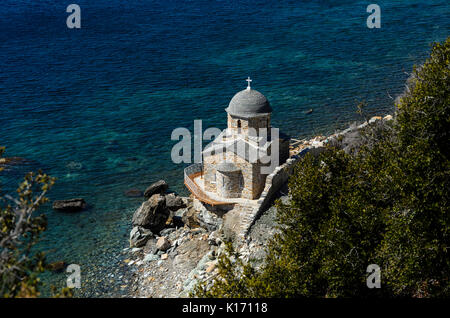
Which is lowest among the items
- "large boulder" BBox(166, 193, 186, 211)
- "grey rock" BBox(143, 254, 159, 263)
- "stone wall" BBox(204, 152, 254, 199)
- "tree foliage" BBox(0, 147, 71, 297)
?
"grey rock" BBox(143, 254, 159, 263)

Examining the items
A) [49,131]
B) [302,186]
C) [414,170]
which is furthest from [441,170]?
[49,131]

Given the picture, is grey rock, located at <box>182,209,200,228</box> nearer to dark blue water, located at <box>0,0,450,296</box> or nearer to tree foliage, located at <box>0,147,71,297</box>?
dark blue water, located at <box>0,0,450,296</box>

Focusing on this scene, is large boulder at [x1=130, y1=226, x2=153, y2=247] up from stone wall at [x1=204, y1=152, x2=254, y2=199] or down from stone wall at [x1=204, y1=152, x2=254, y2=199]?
down

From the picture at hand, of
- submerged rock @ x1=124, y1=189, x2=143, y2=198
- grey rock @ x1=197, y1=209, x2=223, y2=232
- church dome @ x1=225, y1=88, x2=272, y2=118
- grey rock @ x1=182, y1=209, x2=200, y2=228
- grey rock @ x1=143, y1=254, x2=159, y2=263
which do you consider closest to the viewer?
church dome @ x1=225, y1=88, x2=272, y2=118

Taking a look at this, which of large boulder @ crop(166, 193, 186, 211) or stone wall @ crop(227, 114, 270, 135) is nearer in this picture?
stone wall @ crop(227, 114, 270, 135)

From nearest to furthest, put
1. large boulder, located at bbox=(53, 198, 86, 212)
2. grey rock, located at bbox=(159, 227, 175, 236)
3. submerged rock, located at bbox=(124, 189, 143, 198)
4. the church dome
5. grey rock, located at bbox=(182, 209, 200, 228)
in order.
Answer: the church dome
grey rock, located at bbox=(182, 209, 200, 228)
grey rock, located at bbox=(159, 227, 175, 236)
large boulder, located at bbox=(53, 198, 86, 212)
submerged rock, located at bbox=(124, 189, 143, 198)

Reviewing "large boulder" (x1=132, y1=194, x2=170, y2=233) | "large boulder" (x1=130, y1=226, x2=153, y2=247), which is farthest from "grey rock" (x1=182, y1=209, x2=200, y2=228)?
"large boulder" (x1=130, y1=226, x2=153, y2=247)

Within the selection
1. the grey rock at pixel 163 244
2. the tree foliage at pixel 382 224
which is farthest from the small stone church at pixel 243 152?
the tree foliage at pixel 382 224

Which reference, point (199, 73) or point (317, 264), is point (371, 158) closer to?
point (317, 264)
